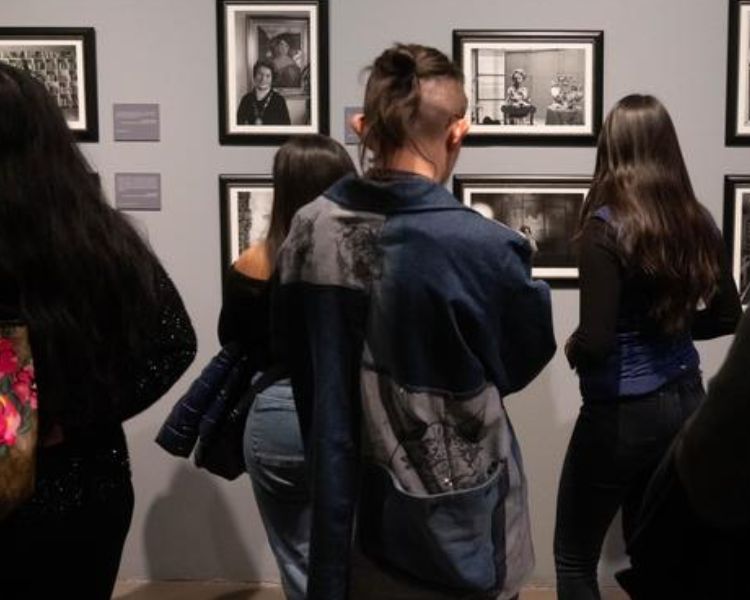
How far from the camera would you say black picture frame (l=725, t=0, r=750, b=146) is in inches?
113

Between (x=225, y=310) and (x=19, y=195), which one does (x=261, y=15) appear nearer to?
(x=225, y=310)

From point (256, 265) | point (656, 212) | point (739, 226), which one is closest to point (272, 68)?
point (256, 265)

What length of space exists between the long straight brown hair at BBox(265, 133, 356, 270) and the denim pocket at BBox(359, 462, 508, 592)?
2.76 feet

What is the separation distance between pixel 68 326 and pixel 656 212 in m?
1.36

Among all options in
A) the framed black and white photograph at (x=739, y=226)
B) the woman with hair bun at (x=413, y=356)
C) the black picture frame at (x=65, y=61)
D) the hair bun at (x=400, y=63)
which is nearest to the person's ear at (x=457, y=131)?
the woman with hair bun at (x=413, y=356)

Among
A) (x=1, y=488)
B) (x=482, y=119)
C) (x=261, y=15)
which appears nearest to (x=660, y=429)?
(x=482, y=119)

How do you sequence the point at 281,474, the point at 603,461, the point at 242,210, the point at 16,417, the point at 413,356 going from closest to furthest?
the point at 16,417 → the point at 413,356 → the point at 281,474 → the point at 603,461 → the point at 242,210

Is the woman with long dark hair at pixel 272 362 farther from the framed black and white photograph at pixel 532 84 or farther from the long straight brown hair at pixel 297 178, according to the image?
the framed black and white photograph at pixel 532 84

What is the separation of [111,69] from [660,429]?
6.51ft

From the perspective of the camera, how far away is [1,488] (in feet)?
4.16

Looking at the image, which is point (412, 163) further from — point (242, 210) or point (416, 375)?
point (242, 210)

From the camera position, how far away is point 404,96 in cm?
144

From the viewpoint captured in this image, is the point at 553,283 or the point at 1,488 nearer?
the point at 1,488

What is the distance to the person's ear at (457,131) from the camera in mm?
1479
